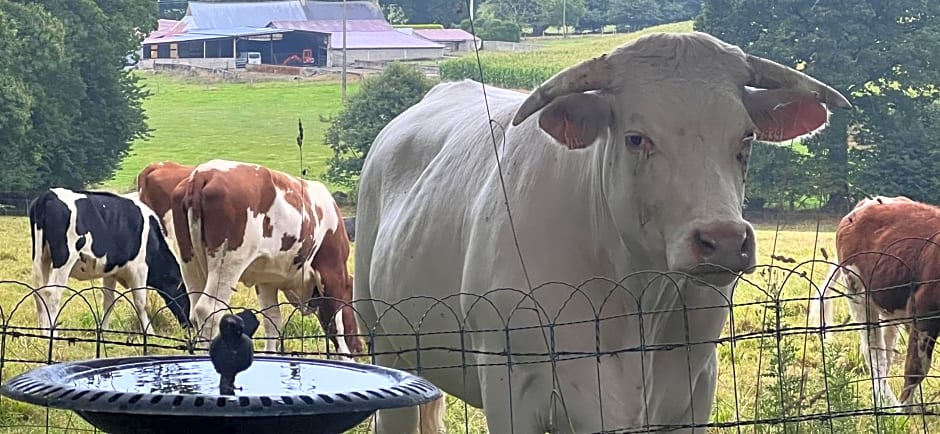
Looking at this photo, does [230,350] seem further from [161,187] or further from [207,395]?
[161,187]

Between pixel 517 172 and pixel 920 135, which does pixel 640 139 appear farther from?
pixel 920 135

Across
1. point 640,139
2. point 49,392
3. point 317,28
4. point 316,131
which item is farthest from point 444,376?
point 317,28

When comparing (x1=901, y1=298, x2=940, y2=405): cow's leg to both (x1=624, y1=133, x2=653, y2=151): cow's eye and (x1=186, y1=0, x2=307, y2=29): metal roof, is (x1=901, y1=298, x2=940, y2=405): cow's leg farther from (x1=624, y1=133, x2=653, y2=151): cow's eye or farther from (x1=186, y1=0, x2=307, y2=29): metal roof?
(x1=186, y1=0, x2=307, y2=29): metal roof

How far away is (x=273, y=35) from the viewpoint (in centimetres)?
4275

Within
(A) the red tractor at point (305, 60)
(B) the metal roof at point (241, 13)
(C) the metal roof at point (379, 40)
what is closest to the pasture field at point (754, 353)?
(C) the metal roof at point (379, 40)

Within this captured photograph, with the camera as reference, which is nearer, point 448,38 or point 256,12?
point 448,38

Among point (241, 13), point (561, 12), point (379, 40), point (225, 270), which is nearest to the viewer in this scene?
point (225, 270)

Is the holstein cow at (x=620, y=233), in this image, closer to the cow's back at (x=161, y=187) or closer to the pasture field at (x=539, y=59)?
the cow's back at (x=161, y=187)

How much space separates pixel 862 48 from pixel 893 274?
55.8 ft

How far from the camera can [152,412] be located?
1789mm

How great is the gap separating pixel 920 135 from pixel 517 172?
19556 mm

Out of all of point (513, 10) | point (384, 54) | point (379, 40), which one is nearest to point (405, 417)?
point (513, 10)

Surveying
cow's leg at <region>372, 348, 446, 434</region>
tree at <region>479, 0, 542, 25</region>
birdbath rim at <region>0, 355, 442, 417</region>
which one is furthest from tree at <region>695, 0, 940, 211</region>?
birdbath rim at <region>0, 355, 442, 417</region>

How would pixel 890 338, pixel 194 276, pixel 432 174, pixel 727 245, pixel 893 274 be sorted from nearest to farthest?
1. pixel 727 245
2. pixel 432 174
3. pixel 893 274
4. pixel 890 338
5. pixel 194 276
